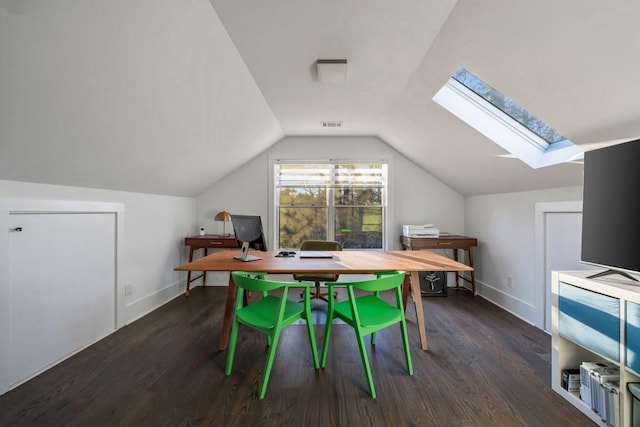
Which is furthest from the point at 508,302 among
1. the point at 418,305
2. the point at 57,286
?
the point at 57,286

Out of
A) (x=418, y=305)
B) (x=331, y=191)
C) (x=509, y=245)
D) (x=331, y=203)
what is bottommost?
(x=418, y=305)

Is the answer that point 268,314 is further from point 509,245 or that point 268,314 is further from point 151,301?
point 509,245

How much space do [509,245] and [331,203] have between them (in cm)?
244

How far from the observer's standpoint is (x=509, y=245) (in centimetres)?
321

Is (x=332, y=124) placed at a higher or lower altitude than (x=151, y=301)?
higher

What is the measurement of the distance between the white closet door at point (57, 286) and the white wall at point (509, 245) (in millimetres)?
4214

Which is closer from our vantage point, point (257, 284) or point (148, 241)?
point (257, 284)

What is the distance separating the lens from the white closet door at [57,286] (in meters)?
1.84

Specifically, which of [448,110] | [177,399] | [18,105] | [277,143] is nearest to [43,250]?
[18,105]

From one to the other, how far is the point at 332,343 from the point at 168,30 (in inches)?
101

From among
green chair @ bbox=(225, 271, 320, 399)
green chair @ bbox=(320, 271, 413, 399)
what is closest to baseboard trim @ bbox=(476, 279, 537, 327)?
green chair @ bbox=(320, 271, 413, 399)

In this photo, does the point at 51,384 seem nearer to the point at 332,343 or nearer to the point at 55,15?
the point at 332,343

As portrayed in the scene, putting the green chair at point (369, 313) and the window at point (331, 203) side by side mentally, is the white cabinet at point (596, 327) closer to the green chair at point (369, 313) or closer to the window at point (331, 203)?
the green chair at point (369, 313)

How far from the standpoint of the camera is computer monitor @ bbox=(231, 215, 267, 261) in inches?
96.0
